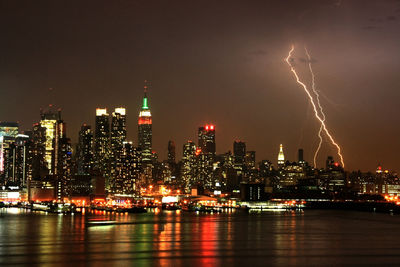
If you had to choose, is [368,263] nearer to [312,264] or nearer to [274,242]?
[312,264]

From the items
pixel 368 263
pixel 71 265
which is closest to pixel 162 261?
pixel 71 265

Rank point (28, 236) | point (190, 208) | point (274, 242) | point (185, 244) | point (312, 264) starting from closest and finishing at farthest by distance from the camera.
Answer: point (312, 264) < point (185, 244) < point (274, 242) < point (28, 236) < point (190, 208)

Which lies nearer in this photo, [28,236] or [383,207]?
[28,236]

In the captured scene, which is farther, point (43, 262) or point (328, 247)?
point (328, 247)

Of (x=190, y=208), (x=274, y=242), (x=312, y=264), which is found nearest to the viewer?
(x=312, y=264)

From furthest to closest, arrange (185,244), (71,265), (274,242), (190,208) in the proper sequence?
(190,208) < (274,242) < (185,244) < (71,265)

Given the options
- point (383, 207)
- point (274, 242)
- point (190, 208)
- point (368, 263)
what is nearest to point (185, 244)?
point (274, 242)

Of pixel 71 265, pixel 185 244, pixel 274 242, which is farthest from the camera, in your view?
pixel 274 242

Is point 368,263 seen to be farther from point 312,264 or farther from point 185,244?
point 185,244
